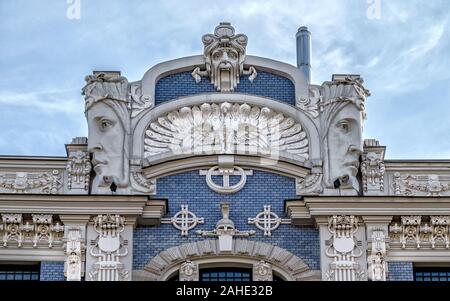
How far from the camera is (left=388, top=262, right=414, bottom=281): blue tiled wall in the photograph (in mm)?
28938

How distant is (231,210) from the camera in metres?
29.7

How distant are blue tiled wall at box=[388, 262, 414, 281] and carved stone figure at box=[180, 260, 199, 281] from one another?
12.0 feet

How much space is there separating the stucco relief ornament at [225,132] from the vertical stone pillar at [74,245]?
2.07 metres

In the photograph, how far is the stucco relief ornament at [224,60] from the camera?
3095 centimetres

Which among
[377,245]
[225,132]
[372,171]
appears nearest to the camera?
[377,245]

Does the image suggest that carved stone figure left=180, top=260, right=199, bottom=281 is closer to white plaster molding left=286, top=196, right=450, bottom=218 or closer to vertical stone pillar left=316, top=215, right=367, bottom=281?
white plaster molding left=286, top=196, right=450, bottom=218

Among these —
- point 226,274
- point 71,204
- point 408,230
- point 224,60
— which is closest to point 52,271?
point 71,204

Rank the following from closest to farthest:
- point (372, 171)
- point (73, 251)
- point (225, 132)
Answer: point (73, 251) < point (372, 171) < point (225, 132)

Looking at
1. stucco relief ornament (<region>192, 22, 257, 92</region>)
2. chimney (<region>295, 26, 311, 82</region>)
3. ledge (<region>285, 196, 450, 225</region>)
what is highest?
chimney (<region>295, 26, 311, 82</region>)

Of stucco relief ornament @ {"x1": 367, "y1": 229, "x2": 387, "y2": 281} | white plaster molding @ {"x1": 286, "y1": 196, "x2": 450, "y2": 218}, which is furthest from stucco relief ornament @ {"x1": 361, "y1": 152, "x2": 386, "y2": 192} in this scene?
stucco relief ornament @ {"x1": 367, "y1": 229, "x2": 387, "y2": 281}

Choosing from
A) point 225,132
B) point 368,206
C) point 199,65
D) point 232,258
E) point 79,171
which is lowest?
point 232,258

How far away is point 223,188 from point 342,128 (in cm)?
266

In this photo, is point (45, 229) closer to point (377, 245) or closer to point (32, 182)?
point (32, 182)
